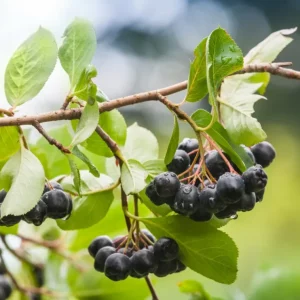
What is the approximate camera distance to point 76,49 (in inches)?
26.3

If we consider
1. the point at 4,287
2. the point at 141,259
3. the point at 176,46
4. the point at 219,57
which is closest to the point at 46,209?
the point at 141,259

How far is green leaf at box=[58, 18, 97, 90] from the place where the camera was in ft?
2.19

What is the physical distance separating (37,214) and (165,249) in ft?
0.46

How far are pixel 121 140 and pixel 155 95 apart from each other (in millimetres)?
120

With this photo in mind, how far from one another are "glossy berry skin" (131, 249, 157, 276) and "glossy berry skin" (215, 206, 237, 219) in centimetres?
9

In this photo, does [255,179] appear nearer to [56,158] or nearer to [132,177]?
[132,177]

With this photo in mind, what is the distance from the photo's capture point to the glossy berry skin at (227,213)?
2.07 ft

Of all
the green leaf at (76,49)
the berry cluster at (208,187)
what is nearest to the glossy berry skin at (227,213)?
the berry cluster at (208,187)

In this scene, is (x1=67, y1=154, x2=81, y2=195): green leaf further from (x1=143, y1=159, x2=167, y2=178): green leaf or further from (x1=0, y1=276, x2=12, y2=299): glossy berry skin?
(x1=0, y1=276, x2=12, y2=299): glossy berry skin

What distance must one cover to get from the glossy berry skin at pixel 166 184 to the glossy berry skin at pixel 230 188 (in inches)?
1.7

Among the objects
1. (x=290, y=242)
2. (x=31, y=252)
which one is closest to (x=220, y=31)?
(x=31, y=252)

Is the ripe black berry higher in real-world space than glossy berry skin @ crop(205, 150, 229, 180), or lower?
lower

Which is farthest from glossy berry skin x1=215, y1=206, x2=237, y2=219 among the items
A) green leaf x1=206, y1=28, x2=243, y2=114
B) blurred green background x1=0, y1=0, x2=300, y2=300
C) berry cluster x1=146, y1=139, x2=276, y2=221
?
blurred green background x1=0, y1=0, x2=300, y2=300

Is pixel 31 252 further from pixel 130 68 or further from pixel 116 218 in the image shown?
Result: pixel 130 68
